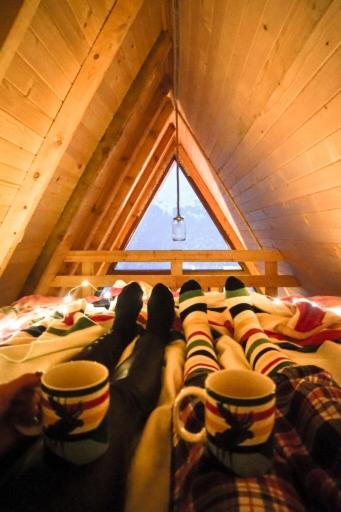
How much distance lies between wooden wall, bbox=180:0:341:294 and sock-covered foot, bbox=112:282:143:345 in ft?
2.76

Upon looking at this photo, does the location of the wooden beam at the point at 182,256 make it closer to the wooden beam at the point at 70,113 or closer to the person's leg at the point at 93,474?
the wooden beam at the point at 70,113

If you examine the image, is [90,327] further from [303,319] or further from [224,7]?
[224,7]

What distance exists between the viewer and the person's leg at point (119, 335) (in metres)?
0.93

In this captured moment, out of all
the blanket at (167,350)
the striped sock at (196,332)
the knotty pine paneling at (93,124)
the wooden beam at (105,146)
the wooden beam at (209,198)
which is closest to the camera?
the blanket at (167,350)

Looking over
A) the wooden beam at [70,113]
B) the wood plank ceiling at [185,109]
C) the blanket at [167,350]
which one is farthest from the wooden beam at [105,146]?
the blanket at [167,350]

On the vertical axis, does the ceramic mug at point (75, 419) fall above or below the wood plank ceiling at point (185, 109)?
below

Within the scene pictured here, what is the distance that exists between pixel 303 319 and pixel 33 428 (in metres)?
0.89

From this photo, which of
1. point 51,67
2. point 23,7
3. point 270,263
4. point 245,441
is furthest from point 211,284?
point 245,441

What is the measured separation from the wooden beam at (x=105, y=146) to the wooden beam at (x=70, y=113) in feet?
2.25

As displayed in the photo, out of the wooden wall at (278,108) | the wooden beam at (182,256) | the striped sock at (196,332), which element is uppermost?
the wooden wall at (278,108)

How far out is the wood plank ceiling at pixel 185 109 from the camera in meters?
1.01

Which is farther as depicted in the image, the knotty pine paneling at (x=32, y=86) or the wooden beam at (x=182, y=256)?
the wooden beam at (x=182, y=256)

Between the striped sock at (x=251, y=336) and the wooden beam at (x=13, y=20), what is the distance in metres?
1.05

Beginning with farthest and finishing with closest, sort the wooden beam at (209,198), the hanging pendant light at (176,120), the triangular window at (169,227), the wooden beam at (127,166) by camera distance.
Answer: the triangular window at (169,227) < the wooden beam at (209,198) < the wooden beam at (127,166) < the hanging pendant light at (176,120)
